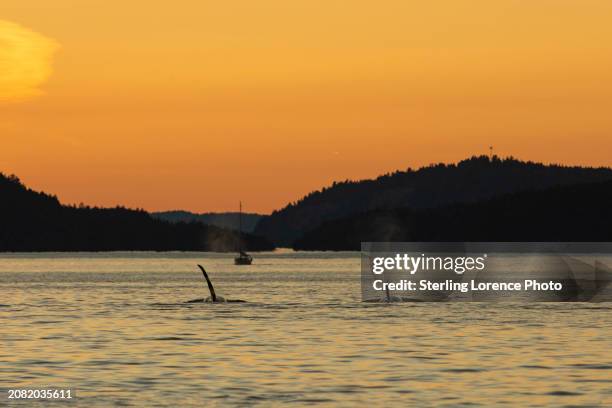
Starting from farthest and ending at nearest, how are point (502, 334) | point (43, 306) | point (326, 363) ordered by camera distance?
point (43, 306) < point (502, 334) < point (326, 363)

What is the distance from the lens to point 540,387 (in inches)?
2009

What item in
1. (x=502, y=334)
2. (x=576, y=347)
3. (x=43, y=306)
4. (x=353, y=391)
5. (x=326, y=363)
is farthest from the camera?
(x=43, y=306)

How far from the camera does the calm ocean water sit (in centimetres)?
4894

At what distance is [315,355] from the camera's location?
6406 centimetres

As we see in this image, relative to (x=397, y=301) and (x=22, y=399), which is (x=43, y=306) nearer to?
(x=397, y=301)

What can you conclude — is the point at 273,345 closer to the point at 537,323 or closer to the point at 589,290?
the point at 537,323

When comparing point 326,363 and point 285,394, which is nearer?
point 285,394

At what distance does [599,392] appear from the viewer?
49219mm

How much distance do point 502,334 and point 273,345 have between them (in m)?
14.6

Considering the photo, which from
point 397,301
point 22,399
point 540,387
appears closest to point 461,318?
point 397,301

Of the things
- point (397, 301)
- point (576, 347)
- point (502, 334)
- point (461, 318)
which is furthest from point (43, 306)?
point (576, 347)

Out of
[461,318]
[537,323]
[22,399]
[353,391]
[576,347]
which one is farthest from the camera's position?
[461,318]

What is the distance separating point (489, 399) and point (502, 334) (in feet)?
101

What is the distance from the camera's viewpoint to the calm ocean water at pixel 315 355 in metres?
48.9
